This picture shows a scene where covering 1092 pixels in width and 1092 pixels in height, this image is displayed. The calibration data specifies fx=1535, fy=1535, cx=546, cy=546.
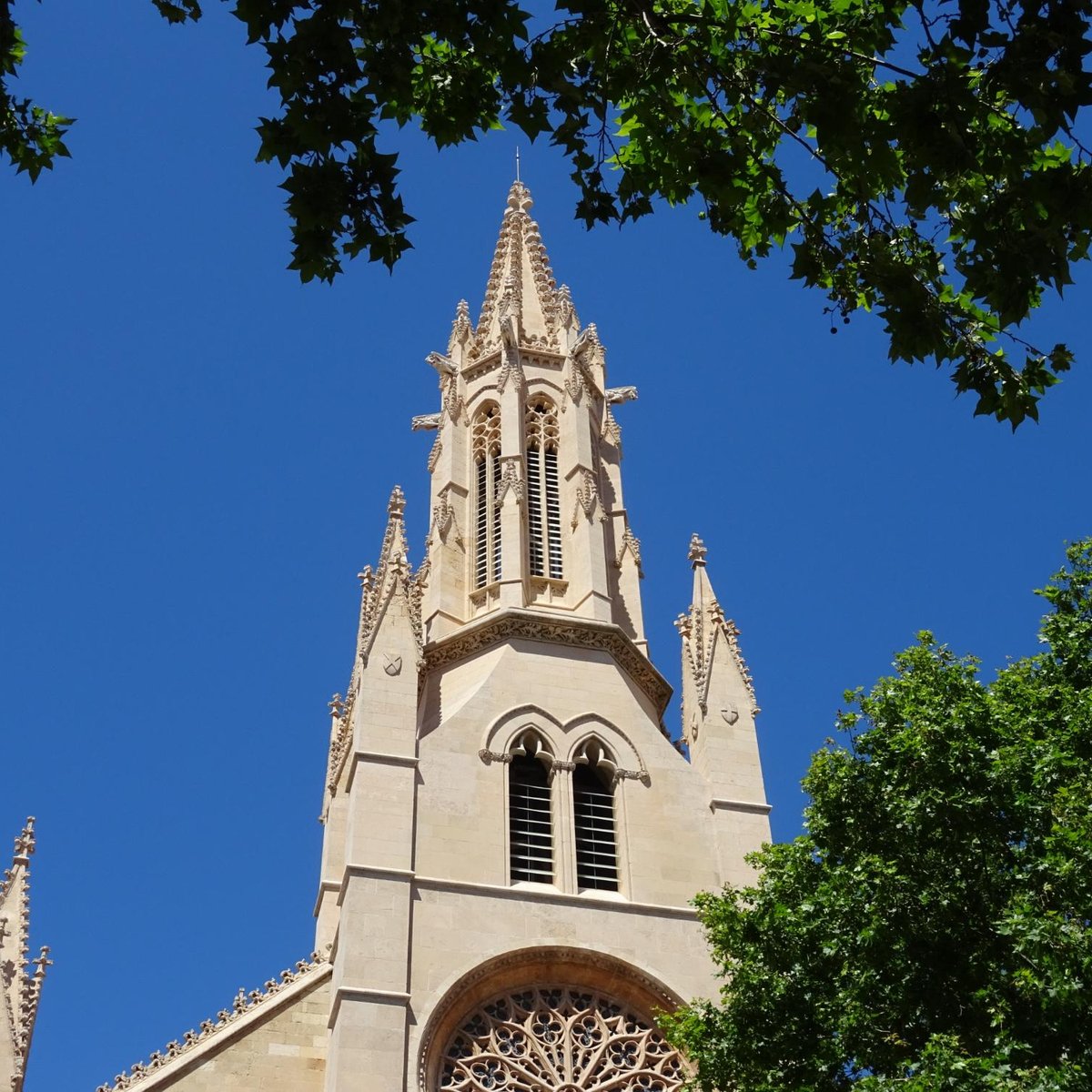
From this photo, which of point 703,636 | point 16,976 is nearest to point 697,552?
point 703,636

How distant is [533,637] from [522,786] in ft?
12.9

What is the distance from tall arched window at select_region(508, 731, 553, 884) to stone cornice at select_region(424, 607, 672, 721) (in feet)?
9.62

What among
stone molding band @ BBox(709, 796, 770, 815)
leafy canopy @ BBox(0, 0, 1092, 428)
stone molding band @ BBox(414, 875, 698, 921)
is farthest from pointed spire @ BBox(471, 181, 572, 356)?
leafy canopy @ BBox(0, 0, 1092, 428)

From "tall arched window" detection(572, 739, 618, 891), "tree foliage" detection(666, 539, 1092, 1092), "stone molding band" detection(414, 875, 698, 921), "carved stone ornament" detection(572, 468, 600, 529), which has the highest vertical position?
"carved stone ornament" detection(572, 468, 600, 529)

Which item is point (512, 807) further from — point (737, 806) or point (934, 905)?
point (934, 905)

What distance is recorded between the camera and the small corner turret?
29562 mm

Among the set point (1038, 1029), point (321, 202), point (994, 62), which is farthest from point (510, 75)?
point (1038, 1029)

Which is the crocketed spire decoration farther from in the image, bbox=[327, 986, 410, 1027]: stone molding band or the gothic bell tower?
bbox=[327, 986, 410, 1027]: stone molding band

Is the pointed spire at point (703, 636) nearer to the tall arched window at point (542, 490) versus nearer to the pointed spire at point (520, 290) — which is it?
the tall arched window at point (542, 490)

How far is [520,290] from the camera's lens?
42.2 m

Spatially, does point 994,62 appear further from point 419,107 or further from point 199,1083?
point 199,1083

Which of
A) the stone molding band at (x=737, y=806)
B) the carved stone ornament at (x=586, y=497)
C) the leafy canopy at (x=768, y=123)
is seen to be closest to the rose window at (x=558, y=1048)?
the stone molding band at (x=737, y=806)

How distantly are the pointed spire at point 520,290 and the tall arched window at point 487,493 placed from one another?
2665mm

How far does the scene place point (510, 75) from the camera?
34.8ft
